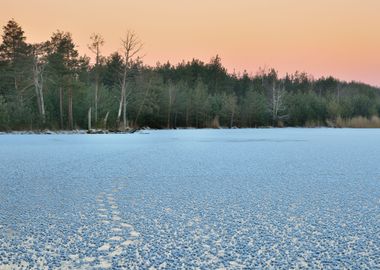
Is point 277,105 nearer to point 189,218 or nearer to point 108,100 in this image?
point 108,100

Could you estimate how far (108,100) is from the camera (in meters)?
37.8

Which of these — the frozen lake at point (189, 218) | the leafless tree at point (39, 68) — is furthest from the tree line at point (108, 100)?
the frozen lake at point (189, 218)

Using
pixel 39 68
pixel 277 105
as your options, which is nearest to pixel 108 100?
pixel 39 68

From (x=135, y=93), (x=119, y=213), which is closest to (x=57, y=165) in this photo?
(x=119, y=213)

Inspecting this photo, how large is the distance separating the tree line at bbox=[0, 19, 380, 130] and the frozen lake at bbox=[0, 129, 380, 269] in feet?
83.6

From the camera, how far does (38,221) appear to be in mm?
4742

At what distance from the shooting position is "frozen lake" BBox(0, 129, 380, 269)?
11.4 ft

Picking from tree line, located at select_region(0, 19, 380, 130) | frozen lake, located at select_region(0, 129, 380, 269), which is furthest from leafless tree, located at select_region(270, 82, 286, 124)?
frozen lake, located at select_region(0, 129, 380, 269)

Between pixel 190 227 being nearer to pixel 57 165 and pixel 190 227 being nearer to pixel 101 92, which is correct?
pixel 57 165

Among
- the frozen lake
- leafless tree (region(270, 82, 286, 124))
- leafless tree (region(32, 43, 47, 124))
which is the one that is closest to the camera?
the frozen lake

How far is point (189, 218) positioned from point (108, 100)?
3408 cm

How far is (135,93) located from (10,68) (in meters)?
12.5

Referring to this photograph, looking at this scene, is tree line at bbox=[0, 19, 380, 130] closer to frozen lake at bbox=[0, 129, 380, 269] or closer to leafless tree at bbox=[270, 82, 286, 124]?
leafless tree at bbox=[270, 82, 286, 124]

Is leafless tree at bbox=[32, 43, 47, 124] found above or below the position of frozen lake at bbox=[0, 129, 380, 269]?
above
